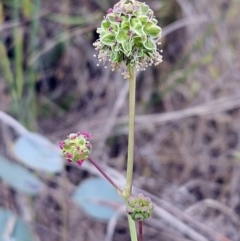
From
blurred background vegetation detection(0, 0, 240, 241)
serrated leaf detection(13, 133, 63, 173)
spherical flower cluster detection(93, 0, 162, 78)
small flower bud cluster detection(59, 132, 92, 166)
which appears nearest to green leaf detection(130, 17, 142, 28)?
spherical flower cluster detection(93, 0, 162, 78)

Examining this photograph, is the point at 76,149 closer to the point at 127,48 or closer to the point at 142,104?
the point at 127,48

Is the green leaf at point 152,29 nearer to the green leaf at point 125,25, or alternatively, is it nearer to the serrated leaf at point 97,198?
the green leaf at point 125,25

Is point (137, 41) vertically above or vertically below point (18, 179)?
below

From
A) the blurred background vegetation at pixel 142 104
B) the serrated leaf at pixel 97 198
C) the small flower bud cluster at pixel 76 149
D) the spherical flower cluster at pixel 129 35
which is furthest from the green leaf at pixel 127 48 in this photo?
the blurred background vegetation at pixel 142 104

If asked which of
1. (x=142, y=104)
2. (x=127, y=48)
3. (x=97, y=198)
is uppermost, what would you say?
(x=142, y=104)

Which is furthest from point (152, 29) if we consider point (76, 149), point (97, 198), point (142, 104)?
point (142, 104)

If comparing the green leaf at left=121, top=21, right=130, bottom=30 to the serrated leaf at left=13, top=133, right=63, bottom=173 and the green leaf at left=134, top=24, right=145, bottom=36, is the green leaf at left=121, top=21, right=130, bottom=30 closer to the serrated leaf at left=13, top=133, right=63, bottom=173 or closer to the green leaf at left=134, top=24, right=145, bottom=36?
the green leaf at left=134, top=24, right=145, bottom=36
